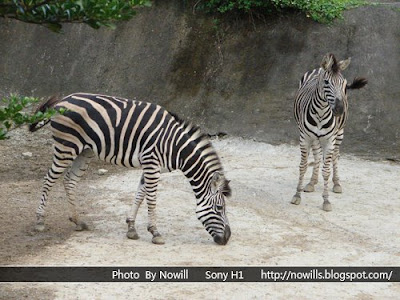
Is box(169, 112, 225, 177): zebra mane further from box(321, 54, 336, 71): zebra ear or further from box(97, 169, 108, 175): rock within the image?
box(97, 169, 108, 175): rock

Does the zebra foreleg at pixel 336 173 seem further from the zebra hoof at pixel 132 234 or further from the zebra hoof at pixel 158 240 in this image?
the zebra hoof at pixel 132 234

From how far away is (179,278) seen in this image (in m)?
7.01

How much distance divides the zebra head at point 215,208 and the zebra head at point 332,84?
230 centimetres

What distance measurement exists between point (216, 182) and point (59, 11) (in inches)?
173

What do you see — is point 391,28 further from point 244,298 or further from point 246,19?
point 244,298

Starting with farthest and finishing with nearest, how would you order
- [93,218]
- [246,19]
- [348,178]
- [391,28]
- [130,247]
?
1. [246,19]
2. [391,28]
3. [348,178]
4. [93,218]
5. [130,247]

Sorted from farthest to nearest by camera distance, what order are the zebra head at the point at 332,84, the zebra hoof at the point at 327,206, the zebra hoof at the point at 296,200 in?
the zebra hoof at the point at 296,200 → the zebra hoof at the point at 327,206 → the zebra head at the point at 332,84

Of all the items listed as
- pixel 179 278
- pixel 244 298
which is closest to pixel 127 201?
pixel 179 278

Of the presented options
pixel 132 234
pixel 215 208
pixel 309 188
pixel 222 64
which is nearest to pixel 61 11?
pixel 215 208

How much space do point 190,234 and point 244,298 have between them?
7.07ft

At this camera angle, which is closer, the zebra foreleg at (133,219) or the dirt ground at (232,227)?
the dirt ground at (232,227)

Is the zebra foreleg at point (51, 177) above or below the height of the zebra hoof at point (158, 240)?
above

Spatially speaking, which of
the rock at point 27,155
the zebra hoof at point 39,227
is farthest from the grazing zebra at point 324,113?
the rock at point 27,155

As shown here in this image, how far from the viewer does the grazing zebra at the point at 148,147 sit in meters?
8.24
